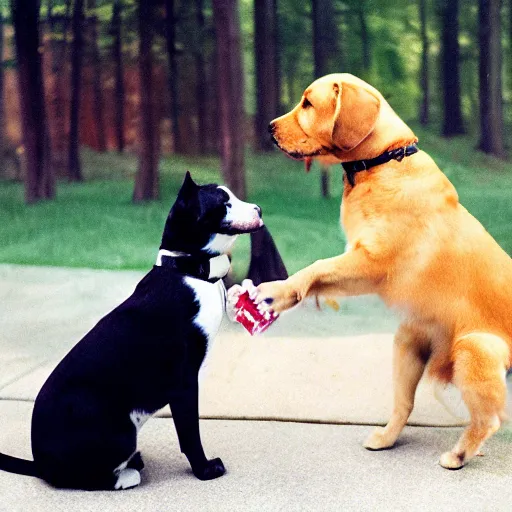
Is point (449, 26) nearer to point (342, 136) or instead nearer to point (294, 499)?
point (342, 136)

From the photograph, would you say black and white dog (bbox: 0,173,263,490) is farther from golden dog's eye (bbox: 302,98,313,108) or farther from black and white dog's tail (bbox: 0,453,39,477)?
golden dog's eye (bbox: 302,98,313,108)

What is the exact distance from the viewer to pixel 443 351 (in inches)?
136

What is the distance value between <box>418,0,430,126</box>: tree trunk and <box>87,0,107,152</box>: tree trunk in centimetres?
279

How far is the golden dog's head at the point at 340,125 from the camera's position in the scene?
3.32 m

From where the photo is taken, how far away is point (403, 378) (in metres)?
3.66

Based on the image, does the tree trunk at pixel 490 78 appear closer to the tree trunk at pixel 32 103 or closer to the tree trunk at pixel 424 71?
the tree trunk at pixel 424 71

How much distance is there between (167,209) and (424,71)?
2.46 metres

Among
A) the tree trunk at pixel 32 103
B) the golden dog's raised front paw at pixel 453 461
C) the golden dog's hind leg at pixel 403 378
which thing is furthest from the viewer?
the tree trunk at pixel 32 103

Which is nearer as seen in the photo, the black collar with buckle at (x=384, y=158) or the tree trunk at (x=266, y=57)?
the black collar with buckle at (x=384, y=158)

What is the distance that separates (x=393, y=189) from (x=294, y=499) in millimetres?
1293

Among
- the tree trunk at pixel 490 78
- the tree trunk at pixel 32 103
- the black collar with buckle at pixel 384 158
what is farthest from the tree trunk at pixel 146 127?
the black collar with buckle at pixel 384 158

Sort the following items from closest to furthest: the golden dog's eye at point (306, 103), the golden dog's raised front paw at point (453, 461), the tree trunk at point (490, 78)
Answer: the golden dog's eye at point (306, 103) < the golden dog's raised front paw at point (453, 461) < the tree trunk at point (490, 78)

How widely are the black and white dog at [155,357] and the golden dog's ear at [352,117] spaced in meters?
0.49

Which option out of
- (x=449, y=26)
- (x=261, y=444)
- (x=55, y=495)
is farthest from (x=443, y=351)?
(x=449, y=26)
